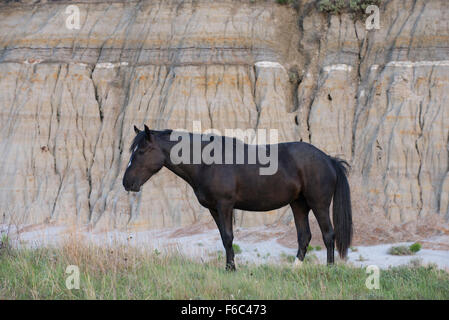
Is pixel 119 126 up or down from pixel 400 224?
up

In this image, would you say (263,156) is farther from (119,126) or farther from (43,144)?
(43,144)

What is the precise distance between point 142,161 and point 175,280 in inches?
104

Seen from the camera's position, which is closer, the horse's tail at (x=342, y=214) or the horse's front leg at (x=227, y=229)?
the horse's front leg at (x=227, y=229)

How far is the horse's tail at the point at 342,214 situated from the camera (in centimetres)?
991

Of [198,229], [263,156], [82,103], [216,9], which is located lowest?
[198,229]

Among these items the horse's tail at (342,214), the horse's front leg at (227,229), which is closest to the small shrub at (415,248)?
the horse's tail at (342,214)

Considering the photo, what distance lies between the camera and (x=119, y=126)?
74.1 feet

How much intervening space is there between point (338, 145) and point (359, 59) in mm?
4171

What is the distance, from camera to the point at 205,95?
2155 cm

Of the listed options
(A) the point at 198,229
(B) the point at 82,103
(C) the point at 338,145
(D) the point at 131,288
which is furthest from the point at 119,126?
(D) the point at 131,288

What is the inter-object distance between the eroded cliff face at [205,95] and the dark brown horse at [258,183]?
335 inches

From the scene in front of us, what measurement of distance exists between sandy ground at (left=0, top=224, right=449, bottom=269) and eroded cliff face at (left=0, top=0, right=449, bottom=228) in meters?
0.91

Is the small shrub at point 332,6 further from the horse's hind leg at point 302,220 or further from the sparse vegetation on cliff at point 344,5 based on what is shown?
the horse's hind leg at point 302,220
